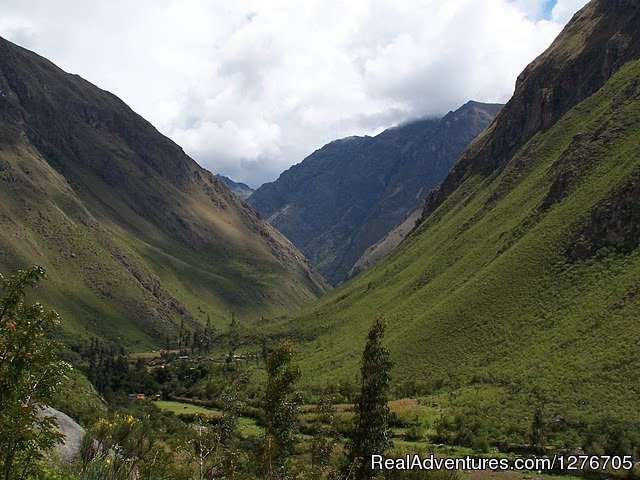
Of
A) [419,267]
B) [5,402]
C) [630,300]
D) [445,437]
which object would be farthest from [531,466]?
[419,267]

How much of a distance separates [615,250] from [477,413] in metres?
42.8

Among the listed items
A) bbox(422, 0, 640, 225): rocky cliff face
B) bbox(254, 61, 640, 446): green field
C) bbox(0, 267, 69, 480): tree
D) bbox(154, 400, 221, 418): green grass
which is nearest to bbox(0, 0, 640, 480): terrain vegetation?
bbox(0, 267, 69, 480): tree

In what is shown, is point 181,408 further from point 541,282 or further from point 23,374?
point 23,374

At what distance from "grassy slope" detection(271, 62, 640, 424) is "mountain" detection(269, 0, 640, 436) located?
30 centimetres

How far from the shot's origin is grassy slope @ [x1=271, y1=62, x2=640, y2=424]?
7725cm

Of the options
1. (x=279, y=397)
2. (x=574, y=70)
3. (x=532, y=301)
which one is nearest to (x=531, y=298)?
(x=532, y=301)

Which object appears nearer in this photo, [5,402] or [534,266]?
[5,402]

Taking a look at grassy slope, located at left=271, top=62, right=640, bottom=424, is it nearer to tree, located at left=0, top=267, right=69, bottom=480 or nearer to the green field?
the green field

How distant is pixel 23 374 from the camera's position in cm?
1369

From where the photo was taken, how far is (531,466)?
5925cm

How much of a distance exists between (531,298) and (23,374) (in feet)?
320

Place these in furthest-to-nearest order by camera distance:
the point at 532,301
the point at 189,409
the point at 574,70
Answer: the point at 574,70 → the point at 189,409 → the point at 532,301


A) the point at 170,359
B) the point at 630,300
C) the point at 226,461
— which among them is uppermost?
the point at 170,359

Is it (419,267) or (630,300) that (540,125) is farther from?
(630,300)
